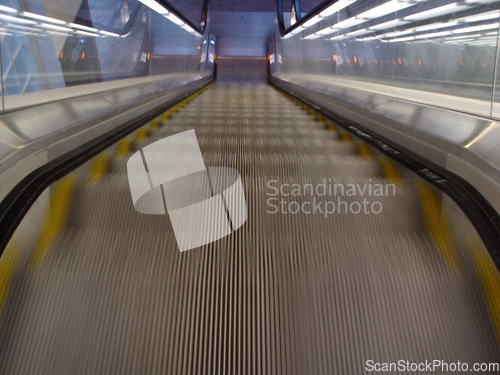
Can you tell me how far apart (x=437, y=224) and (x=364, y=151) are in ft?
4.21

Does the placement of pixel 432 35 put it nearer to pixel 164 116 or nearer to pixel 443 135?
pixel 443 135

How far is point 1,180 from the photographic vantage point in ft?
5.77

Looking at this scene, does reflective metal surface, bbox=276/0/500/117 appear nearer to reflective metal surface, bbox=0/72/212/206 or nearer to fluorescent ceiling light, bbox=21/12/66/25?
reflective metal surface, bbox=0/72/212/206

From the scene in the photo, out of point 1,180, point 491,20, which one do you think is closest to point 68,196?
point 1,180

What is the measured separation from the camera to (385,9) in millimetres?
4582

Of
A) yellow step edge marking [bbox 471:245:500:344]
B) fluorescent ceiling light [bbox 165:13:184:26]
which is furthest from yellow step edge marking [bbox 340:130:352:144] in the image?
fluorescent ceiling light [bbox 165:13:184:26]

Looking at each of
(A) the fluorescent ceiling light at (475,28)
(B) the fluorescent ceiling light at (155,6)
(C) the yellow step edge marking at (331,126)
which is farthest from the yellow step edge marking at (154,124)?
(A) the fluorescent ceiling light at (475,28)

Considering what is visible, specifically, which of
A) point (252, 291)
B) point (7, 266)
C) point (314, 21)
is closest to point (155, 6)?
point (314, 21)

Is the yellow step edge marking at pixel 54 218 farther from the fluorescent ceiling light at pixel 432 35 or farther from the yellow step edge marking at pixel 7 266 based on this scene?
the fluorescent ceiling light at pixel 432 35

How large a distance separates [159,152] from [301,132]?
1.49 m

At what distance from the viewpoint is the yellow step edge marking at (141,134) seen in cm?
361

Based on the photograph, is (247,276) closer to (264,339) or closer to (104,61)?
(264,339)

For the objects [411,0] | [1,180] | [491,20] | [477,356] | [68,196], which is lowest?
[477,356]

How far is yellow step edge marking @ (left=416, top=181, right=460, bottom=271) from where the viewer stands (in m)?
1.73
